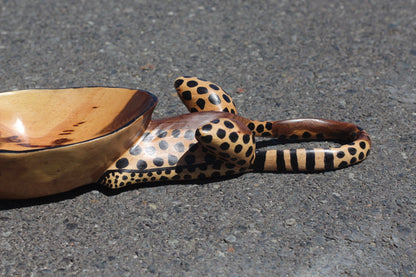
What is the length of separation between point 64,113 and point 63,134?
18 centimetres

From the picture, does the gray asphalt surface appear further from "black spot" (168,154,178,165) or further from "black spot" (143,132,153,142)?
"black spot" (143,132,153,142)

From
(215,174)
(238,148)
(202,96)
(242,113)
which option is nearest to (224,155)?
(238,148)

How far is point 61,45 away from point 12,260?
105 inches

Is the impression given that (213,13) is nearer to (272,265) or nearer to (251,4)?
(251,4)

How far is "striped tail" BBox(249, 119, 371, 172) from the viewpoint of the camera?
300cm

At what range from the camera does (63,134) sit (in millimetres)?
3006

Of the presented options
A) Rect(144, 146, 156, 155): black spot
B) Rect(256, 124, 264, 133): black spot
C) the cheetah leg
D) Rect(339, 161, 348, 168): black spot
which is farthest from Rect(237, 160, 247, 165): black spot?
Rect(339, 161, 348, 168): black spot

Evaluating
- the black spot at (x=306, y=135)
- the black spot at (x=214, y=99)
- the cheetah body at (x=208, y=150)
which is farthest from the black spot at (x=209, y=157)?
the black spot at (x=306, y=135)

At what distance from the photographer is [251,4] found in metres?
5.46

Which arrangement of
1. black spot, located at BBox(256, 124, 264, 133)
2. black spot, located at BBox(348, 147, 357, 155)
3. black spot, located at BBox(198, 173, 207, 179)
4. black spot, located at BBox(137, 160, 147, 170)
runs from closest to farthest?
black spot, located at BBox(137, 160, 147, 170), black spot, located at BBox(198, 173, 207, 179), black spot, located at BBox(348, 147, 357, 155), black spot, located at BBox(256, 124, 264, 133)

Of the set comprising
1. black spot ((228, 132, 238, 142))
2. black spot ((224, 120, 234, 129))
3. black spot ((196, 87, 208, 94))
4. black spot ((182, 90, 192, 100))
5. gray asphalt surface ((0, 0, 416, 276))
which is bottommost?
gray asphalt surface ((0, 0, 416, 276))

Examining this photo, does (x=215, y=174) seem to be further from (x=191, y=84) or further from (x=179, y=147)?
(x=191, y=84)

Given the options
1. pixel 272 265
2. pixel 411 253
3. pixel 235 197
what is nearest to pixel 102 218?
pixel 235 197

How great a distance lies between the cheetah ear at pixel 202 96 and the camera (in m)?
3.08
